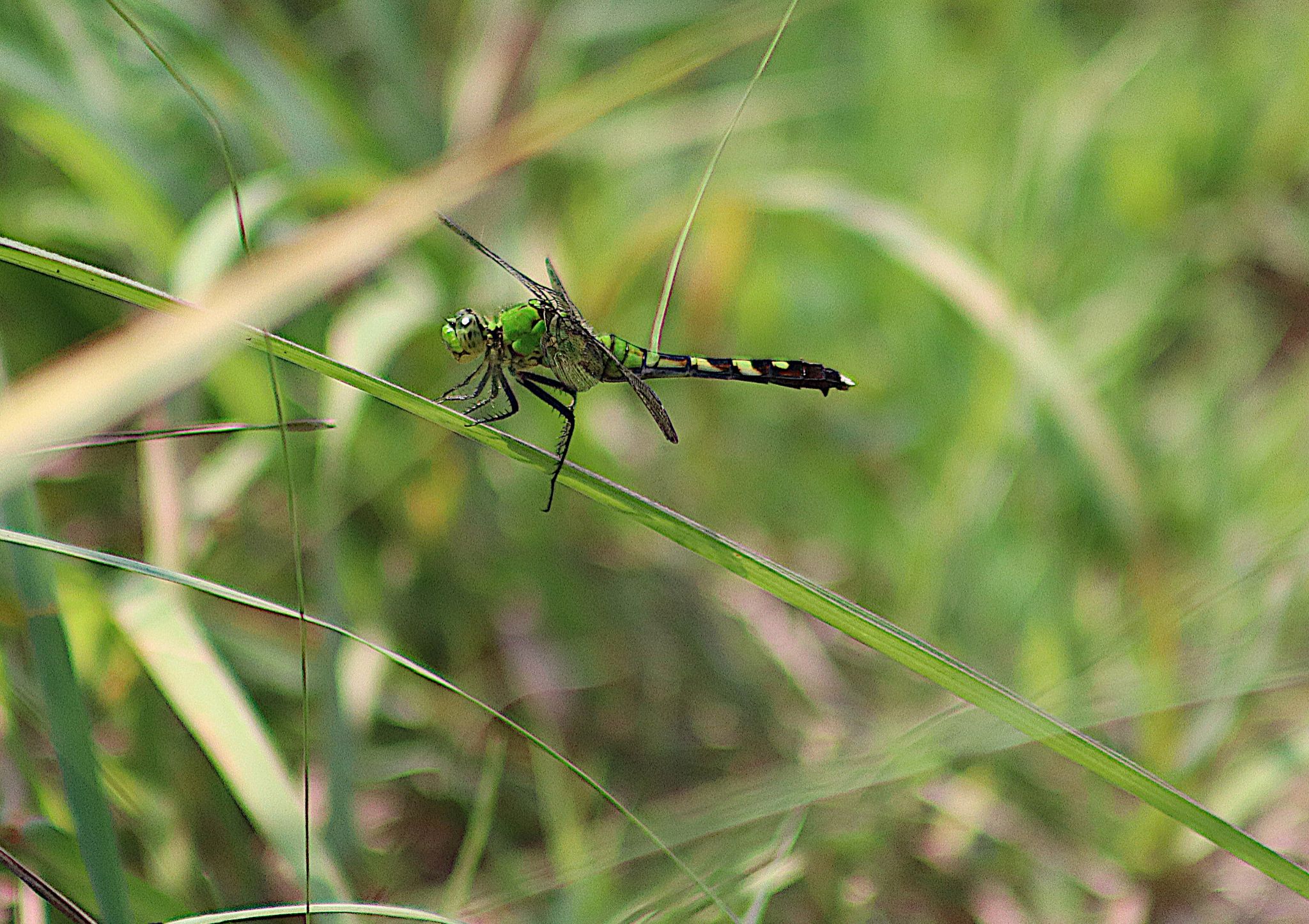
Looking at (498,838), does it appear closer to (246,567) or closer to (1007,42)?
(246,567)

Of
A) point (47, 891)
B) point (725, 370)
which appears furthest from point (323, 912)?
point (725, 370)

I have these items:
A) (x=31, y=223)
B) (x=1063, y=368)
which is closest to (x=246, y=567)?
(x=31, y=223)

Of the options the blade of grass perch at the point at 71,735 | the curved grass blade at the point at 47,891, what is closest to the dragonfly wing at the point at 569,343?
the blade of grass perch at the point at 71,735

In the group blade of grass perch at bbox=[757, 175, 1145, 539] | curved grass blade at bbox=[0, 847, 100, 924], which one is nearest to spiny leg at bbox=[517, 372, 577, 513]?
curved grass blade at bbox=[0, 847, 100, 924]

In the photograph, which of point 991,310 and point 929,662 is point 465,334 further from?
point 991,310

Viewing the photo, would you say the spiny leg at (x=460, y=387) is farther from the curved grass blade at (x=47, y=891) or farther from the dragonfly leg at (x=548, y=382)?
the curved grass blade at (x=47, y=891)

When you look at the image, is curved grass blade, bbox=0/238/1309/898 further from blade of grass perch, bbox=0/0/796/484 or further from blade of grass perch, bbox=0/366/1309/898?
blade of grass perch, bbox=0/0/796/484
